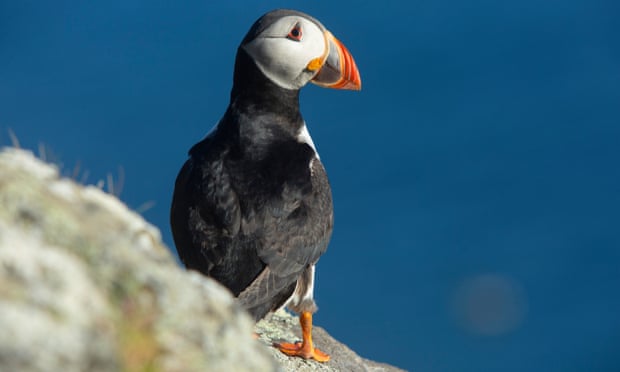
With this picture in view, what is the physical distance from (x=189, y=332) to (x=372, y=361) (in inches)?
247

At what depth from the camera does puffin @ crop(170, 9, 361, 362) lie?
580 cm

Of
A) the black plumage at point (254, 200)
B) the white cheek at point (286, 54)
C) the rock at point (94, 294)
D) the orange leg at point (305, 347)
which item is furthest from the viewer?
the orange leg at point (305, 347)

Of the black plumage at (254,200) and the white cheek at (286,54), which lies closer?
the black plumage at (254,200)

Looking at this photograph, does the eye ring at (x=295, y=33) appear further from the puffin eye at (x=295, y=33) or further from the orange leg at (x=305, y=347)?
the orange leg at (x=305, y=347)

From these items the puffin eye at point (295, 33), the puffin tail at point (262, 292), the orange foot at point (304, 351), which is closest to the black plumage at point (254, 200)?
the puffin tail at point (262, 292)

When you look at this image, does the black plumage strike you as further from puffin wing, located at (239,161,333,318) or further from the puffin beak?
the puffin beak

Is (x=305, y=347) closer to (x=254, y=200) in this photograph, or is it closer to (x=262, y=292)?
(x=262, y=292)

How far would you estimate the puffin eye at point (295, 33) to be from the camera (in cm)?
650

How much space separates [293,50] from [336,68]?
46cm

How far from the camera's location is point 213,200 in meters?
5.97

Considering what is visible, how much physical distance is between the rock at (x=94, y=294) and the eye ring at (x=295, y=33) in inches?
169

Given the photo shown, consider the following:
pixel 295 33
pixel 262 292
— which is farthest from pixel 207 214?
pixel 295 33

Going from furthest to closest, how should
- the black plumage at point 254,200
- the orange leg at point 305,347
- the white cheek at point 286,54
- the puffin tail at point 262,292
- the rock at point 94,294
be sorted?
the orange leg at point 305,347, the white cheek at point 286,54, the black plumage at point 254,200, the puffin tail at point 262,292, the rock at point 94,294

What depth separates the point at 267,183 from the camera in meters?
6.07
